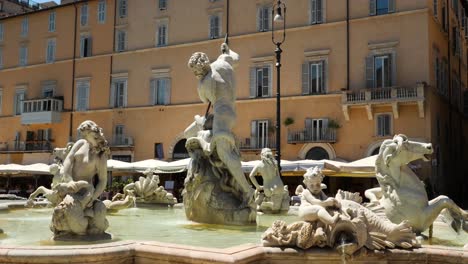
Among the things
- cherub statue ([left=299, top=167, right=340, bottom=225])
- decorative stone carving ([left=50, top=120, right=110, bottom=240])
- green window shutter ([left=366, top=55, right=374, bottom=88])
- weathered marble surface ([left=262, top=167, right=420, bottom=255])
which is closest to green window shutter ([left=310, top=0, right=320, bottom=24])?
green window shutter ([left=366, top=55, right=374, bottom=88])

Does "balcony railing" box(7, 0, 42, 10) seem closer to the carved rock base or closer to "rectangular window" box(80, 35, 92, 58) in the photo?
"rectangular window" box(80, 35, 92, 58)

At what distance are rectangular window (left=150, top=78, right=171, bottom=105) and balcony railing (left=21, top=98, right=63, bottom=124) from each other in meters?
8.31

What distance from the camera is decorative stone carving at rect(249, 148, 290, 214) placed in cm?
1002

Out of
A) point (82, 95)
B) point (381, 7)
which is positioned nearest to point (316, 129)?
point (381, 7)

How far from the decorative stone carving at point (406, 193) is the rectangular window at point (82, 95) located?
114 feet

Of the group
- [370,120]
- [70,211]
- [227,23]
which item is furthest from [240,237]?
[227,23]

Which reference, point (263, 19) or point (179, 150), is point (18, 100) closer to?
point (179, 150)

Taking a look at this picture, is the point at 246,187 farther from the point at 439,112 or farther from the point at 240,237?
the point at 439,112

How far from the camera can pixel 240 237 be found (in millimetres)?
6062

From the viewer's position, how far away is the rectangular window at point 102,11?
38.7 meters

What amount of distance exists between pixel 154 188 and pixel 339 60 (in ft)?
65.7

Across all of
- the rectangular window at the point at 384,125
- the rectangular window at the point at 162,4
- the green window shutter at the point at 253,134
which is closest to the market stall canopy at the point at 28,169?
the green window shutter at the point at 253,134

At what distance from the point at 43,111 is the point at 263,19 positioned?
1808 centimetres

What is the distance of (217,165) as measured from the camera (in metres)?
7.55
